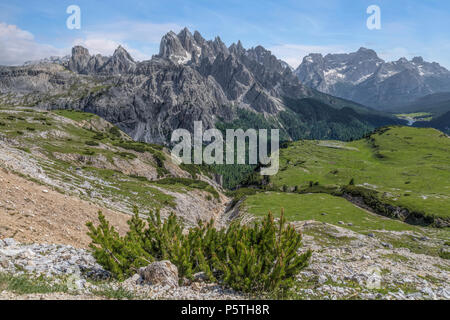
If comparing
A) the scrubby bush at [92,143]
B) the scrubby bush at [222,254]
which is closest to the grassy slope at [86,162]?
the scrubby bush at [92,143]

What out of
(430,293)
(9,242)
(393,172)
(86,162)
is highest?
(86,162)

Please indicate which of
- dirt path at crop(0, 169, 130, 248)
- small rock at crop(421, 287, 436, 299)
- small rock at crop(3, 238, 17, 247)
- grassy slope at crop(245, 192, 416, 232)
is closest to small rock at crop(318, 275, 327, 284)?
small rock at crop(421, 287, 436, 299)

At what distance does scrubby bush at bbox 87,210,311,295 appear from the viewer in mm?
13023

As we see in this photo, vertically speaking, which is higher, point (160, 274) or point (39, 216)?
point (39, 216)

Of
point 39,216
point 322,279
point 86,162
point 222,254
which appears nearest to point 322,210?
point 322,279

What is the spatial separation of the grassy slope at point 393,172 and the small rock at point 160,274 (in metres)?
88.0

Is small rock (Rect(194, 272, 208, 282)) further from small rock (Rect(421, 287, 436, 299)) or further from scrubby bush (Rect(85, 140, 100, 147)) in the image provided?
scrubby bush (Rect(85, 140, 100, 147))

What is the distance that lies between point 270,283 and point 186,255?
477 centimetres

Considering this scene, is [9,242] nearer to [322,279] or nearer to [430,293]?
[322,279]

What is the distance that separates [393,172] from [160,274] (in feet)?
521

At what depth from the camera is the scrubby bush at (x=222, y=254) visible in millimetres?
13023

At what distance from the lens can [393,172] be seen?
139125 millimetres

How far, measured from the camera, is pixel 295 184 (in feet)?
465
